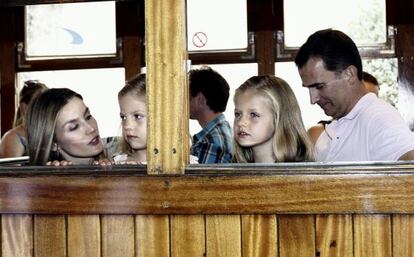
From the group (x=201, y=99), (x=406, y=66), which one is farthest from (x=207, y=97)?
(x=406, y=66)

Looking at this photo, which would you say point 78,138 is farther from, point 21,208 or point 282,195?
point 282,195

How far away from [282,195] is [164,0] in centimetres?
65

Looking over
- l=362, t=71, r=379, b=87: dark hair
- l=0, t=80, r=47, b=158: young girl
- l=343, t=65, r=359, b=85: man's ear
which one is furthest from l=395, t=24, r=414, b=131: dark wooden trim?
l=0, t=80, r=47, b=158: young girl

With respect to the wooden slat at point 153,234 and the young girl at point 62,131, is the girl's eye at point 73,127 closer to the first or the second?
the young girl at point 62,131

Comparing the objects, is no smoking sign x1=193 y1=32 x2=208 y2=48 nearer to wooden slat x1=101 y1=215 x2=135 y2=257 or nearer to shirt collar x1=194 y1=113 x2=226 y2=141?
shirt collar x1=194 y1=113 x2=226 y2=141

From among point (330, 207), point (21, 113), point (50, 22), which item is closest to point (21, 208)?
point (330, 207)

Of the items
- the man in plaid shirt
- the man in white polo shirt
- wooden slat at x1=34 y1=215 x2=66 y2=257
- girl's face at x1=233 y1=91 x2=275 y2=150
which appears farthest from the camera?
the man in plaid shirt

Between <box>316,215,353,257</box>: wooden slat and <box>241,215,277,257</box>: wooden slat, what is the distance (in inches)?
4.9

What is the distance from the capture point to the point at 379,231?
2.44 metres

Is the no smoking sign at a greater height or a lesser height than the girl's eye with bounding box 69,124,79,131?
greater

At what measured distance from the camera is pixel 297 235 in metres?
2.50

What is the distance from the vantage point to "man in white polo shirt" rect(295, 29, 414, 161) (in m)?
3.41

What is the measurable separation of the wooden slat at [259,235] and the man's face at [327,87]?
1.34 m

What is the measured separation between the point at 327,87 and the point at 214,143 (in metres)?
0.85
